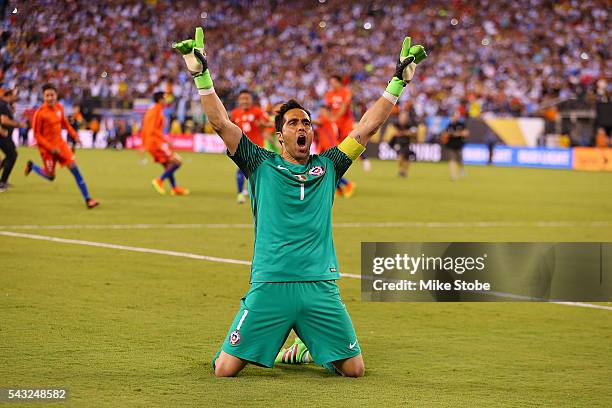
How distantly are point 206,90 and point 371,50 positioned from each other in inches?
1818

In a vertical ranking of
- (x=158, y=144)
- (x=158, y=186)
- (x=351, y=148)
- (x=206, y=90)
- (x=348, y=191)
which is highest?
Answer: (x=206, y=90)

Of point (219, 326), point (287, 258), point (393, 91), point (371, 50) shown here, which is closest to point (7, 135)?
point (219, 326)

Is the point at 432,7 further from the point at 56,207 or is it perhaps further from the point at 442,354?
the point at 442,354

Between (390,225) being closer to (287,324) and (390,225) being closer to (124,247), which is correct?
(124,247)

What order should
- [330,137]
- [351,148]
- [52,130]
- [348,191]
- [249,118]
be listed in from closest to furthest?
[351,148] → [52,130] → [249,118] → [348,191] → [330,137]

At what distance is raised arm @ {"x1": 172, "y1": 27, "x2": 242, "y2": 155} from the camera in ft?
21.6

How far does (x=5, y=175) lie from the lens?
76.1ft

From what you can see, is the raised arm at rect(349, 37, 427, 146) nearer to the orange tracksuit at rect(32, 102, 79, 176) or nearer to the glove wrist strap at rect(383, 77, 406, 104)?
the glove wrist strap at rect(383, 77, 406, 104)

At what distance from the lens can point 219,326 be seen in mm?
9000

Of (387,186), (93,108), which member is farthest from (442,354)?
(93,108)

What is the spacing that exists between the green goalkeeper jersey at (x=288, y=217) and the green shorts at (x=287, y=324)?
0.09 m

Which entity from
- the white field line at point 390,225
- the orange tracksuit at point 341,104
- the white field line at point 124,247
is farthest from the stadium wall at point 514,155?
the white field line at point 124,247

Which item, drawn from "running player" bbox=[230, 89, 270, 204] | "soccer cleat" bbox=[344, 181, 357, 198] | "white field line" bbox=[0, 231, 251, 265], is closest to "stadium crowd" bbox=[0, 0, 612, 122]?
"running player" bbox=[230, 89, 270, 204]

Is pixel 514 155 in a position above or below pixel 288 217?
below
